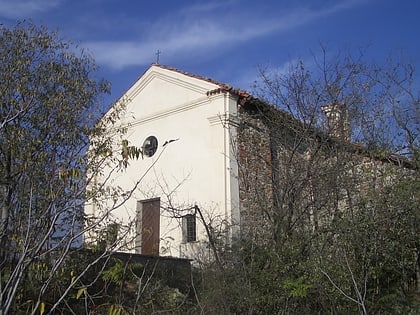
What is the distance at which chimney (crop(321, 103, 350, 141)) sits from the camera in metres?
13.3

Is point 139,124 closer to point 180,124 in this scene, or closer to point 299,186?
point 180,124

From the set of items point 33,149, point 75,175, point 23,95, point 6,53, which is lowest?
point 75,175

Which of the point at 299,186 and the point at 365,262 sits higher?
the point at 299,186

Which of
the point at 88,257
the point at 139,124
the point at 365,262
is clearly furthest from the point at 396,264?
the point at 139,124

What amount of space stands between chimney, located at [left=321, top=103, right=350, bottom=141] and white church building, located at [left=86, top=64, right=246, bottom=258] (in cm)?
362

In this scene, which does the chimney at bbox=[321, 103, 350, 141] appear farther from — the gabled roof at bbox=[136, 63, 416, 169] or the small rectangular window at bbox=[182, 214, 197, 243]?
the small rectangular window at bbox=[182, 214, 197, 243]

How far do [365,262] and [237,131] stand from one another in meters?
7.18

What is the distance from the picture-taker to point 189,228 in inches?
654

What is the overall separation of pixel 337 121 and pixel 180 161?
5979 millimetres

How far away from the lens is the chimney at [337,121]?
13258mm

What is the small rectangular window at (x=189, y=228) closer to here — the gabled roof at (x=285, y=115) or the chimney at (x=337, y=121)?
the gabled roof at (x=285, y=115)

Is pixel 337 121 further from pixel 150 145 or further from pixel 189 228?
pixel 150 145

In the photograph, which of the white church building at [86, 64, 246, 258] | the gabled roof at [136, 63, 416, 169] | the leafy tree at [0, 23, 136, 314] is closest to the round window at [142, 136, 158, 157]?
the white church building at [86, 64, 246, 258]

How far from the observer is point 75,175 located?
5539 millimetres
